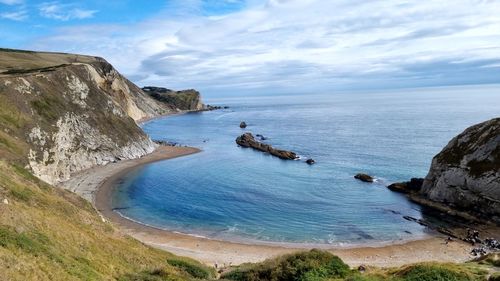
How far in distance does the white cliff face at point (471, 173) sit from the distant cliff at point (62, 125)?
59.8m

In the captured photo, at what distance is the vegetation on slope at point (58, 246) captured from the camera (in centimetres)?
1736

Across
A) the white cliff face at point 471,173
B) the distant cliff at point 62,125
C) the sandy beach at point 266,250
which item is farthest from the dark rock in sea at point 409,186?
the distant cliff at point 62,125

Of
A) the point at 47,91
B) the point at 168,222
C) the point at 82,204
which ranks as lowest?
the point at 168,222

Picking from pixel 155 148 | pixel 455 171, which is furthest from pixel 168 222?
pixel 155 148

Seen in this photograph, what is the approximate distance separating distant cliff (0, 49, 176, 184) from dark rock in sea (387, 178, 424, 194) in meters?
55.2

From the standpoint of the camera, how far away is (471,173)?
59000mm

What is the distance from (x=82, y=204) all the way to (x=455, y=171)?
165ft

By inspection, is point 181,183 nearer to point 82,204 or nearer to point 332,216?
point 332,216

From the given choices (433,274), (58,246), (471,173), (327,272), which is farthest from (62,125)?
(433,274)

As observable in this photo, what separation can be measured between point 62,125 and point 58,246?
65.7m

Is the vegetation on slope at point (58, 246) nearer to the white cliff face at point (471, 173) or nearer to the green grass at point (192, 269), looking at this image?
the green grass at point (192, 269)

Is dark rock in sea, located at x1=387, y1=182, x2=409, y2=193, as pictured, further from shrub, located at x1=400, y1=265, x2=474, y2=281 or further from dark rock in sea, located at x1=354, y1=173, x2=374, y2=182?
shrub, located at x1=400, y1=265, x2=474, y2=281

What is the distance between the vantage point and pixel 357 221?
183 feet

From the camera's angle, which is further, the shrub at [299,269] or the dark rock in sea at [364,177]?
the dark rock in sea at [364,177]
